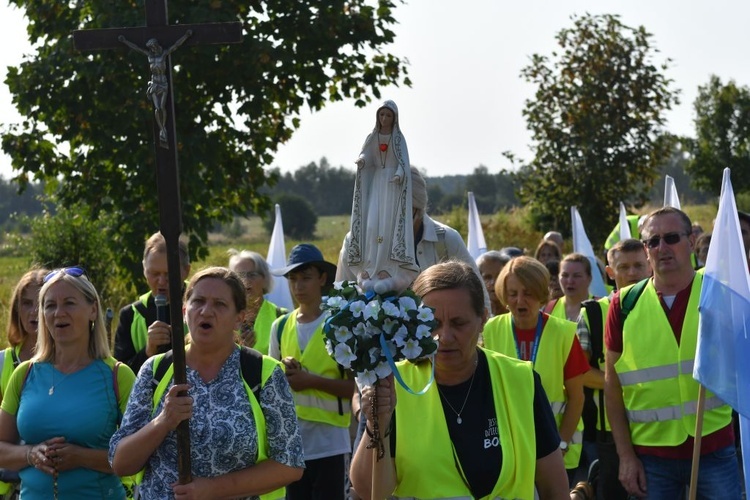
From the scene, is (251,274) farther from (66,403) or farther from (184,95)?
(184,95)

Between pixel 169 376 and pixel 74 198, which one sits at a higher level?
pixel 74 198

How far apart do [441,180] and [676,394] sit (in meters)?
104

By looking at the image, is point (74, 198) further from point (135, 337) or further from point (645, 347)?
point (645, 347)

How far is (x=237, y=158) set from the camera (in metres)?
14.8

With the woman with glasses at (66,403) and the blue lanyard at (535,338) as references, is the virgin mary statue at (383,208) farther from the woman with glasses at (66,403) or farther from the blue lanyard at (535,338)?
the woman with glasses at (66,403)

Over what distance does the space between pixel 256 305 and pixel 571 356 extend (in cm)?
243

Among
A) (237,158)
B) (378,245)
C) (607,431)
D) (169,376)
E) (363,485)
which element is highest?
(237,158)

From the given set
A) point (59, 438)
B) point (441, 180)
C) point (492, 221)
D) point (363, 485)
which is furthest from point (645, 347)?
point (441, 180)

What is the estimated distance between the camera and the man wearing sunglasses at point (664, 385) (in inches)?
257

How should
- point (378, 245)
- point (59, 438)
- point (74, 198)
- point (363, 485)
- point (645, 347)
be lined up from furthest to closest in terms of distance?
point (74, 198) → point (378, 245) → point (645, 347) → point (59, 438) → point (363, 485)

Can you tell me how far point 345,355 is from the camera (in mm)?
4363

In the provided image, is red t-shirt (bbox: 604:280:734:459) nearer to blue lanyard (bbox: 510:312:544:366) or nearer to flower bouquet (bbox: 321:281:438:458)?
blue lanyard (bbox: 510:312:544:366)

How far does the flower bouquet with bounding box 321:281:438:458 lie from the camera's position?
4.30 metres

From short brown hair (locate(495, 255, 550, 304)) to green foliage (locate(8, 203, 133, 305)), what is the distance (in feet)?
33.1
